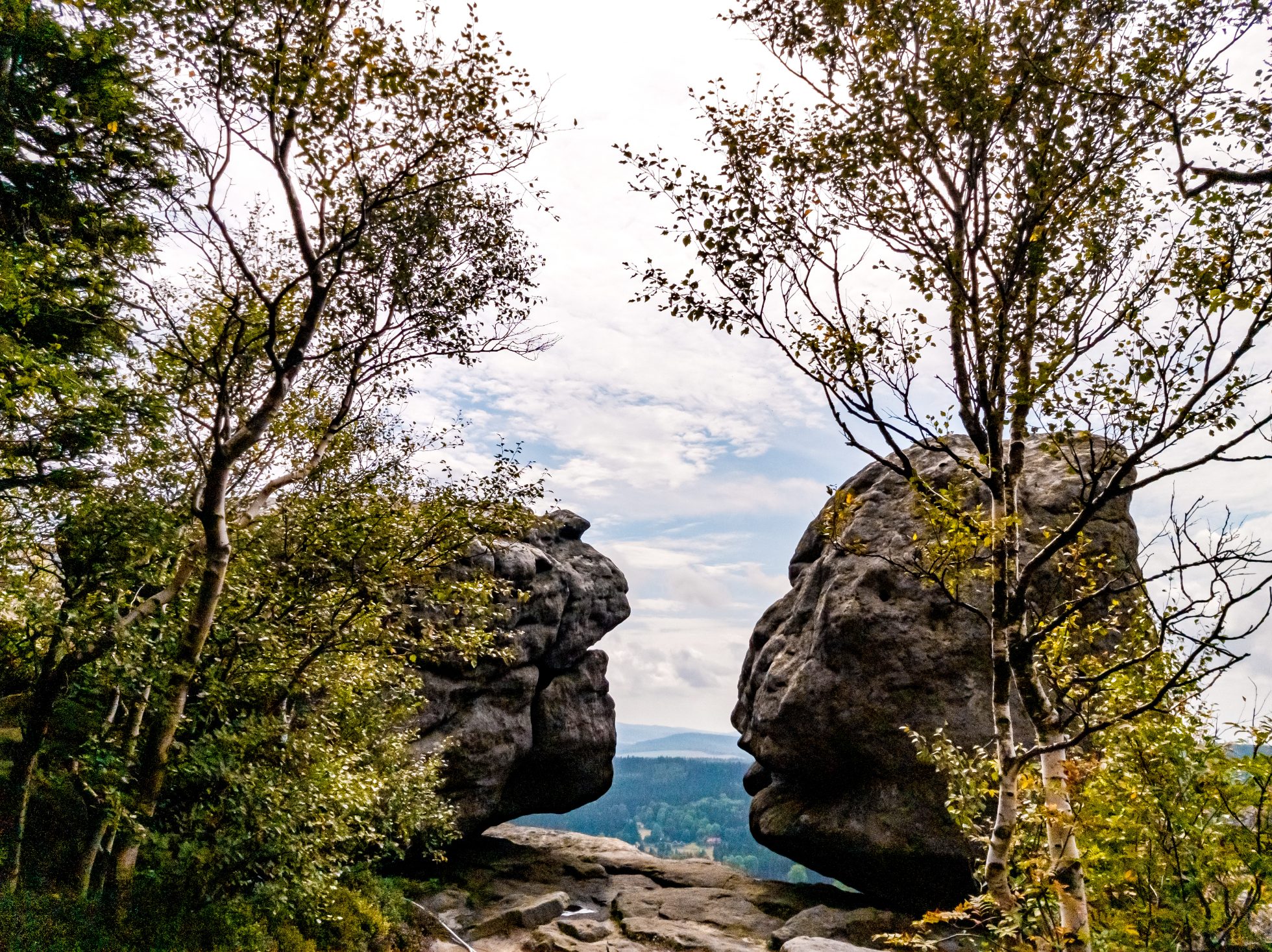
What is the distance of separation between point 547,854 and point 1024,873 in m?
33.2

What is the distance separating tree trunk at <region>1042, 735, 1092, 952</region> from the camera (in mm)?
6629

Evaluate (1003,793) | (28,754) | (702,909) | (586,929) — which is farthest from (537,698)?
(1003,793)

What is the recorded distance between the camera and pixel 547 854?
3600 cm

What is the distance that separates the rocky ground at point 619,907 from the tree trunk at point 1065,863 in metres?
11.5

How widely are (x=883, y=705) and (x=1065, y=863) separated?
1974 centimetres

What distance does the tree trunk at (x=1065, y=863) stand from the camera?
6629 millimetres

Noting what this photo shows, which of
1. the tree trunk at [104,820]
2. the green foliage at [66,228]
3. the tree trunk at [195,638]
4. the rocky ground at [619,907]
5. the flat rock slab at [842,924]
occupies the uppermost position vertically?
the green foliage at [66,228]

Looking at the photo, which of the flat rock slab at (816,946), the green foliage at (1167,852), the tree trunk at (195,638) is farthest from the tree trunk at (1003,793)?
the flat rock slab at (816,946)

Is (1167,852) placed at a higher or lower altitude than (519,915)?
higher

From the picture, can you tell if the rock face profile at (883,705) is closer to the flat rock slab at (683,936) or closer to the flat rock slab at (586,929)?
the flat rock slab at (683,936)

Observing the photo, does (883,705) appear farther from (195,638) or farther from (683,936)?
(195,638)

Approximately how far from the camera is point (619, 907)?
2792 cm

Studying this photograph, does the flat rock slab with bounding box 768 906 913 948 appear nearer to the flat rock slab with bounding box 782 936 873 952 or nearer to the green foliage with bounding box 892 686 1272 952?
the flat rock slab with bounding box 782 936 873 952

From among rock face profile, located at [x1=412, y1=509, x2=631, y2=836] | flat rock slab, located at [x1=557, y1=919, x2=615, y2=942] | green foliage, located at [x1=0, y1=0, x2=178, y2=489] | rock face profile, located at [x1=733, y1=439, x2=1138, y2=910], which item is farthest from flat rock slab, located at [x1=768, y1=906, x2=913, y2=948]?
green foliage, located at [x1=0, y1=0, x2=178, y2=489]
